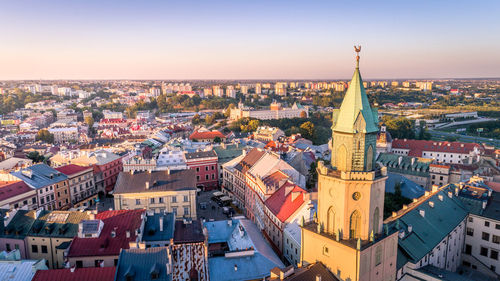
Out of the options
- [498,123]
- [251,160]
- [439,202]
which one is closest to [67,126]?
[251,160]

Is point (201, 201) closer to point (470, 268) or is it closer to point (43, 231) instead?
point (43, 231)

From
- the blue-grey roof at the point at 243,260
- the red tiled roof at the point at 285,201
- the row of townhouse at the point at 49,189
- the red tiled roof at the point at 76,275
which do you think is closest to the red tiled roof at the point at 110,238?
the red tiled roof at the point at 76,275

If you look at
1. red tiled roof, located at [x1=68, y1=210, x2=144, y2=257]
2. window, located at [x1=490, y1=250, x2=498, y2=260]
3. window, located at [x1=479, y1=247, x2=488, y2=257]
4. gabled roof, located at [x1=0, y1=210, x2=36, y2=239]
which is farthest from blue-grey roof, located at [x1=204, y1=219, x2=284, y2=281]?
window, located at [x1=490, y1=250, x2=498, y2=260]

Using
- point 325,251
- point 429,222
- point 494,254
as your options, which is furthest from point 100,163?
point 494,254

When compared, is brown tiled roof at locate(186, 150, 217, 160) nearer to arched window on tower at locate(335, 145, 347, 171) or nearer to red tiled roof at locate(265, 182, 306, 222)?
red tiled roof at locate(265, 182, 306, 222)

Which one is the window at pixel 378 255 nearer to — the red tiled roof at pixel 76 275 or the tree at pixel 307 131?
the red tiled roof at pixel 76 275

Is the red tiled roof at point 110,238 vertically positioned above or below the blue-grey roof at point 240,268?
above
